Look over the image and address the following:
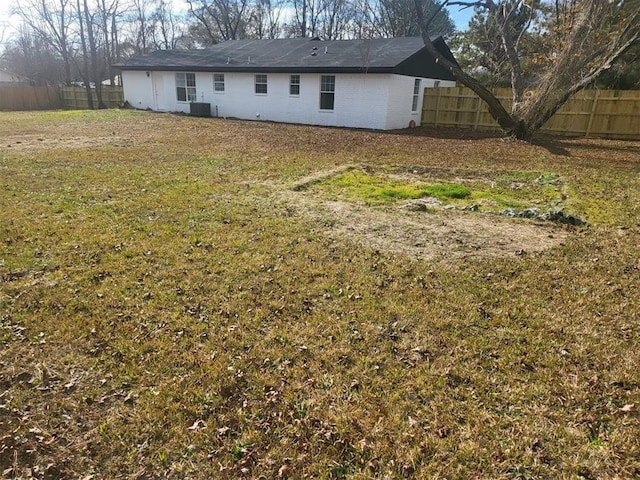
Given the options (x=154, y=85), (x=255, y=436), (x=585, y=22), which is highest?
(x=585, y=22)

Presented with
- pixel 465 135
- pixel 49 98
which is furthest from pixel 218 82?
pixel 49 98

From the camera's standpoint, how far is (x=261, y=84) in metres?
21.8

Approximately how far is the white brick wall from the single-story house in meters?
0.04

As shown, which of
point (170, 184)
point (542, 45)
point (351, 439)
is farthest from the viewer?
point (542, 45)

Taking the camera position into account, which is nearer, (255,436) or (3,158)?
(255,436)

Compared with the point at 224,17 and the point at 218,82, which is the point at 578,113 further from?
the point at 224,17

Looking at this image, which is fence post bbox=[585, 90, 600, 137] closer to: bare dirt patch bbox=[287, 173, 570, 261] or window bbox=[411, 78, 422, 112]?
window bbox=[411, 78, 422, 112]

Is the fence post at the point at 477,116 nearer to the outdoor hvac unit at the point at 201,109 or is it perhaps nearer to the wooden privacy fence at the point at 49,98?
the outdoor hvac unit at the point at 201,109

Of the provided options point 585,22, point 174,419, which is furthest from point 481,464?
point 585,22

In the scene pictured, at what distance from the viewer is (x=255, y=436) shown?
2553 millimetres

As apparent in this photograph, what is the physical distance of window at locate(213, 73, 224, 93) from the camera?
22.9 metres

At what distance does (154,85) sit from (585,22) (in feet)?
71.6

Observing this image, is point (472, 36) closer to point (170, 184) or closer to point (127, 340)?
point (170, 184)

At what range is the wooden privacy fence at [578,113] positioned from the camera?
16.6 meters
